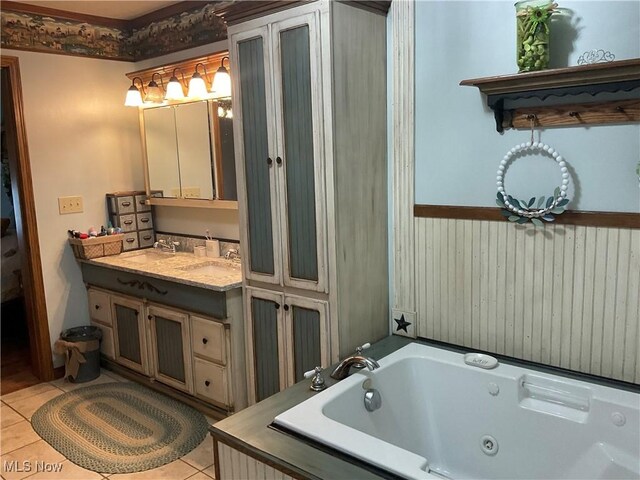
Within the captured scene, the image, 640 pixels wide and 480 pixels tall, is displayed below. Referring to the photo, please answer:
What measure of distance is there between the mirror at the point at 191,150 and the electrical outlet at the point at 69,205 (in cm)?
51

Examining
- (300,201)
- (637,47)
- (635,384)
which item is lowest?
(635,384)

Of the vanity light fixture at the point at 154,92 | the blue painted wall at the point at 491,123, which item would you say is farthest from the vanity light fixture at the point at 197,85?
the blue painted wall at the point at 491,123

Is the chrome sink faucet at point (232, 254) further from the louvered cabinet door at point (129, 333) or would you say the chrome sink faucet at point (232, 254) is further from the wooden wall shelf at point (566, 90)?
the wooden wall shelf at point (566, 90)

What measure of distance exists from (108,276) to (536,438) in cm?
275

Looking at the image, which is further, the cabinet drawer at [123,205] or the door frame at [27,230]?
the cabinet drawer at [123,205]

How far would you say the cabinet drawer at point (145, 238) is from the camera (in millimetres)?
3887

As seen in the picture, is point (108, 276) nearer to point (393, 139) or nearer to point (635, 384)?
point (393, 139)

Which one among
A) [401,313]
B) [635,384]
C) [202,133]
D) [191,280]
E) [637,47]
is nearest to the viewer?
[637,47]

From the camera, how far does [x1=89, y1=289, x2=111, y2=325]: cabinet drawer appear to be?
11.6 ft

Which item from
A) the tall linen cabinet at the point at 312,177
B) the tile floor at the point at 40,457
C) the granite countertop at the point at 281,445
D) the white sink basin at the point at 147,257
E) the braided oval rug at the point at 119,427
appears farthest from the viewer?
the white sink basin at the point at 147,257

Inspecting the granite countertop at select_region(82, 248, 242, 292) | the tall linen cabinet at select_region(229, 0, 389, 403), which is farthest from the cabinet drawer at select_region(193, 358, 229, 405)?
the granite countertop at select_region(82, 248, 242, 292)

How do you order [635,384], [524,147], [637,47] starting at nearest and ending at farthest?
[637,47] < [635,384] < [524,147]

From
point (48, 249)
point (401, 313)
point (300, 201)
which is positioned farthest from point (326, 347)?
point (48, 249)

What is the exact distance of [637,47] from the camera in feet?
5.72
